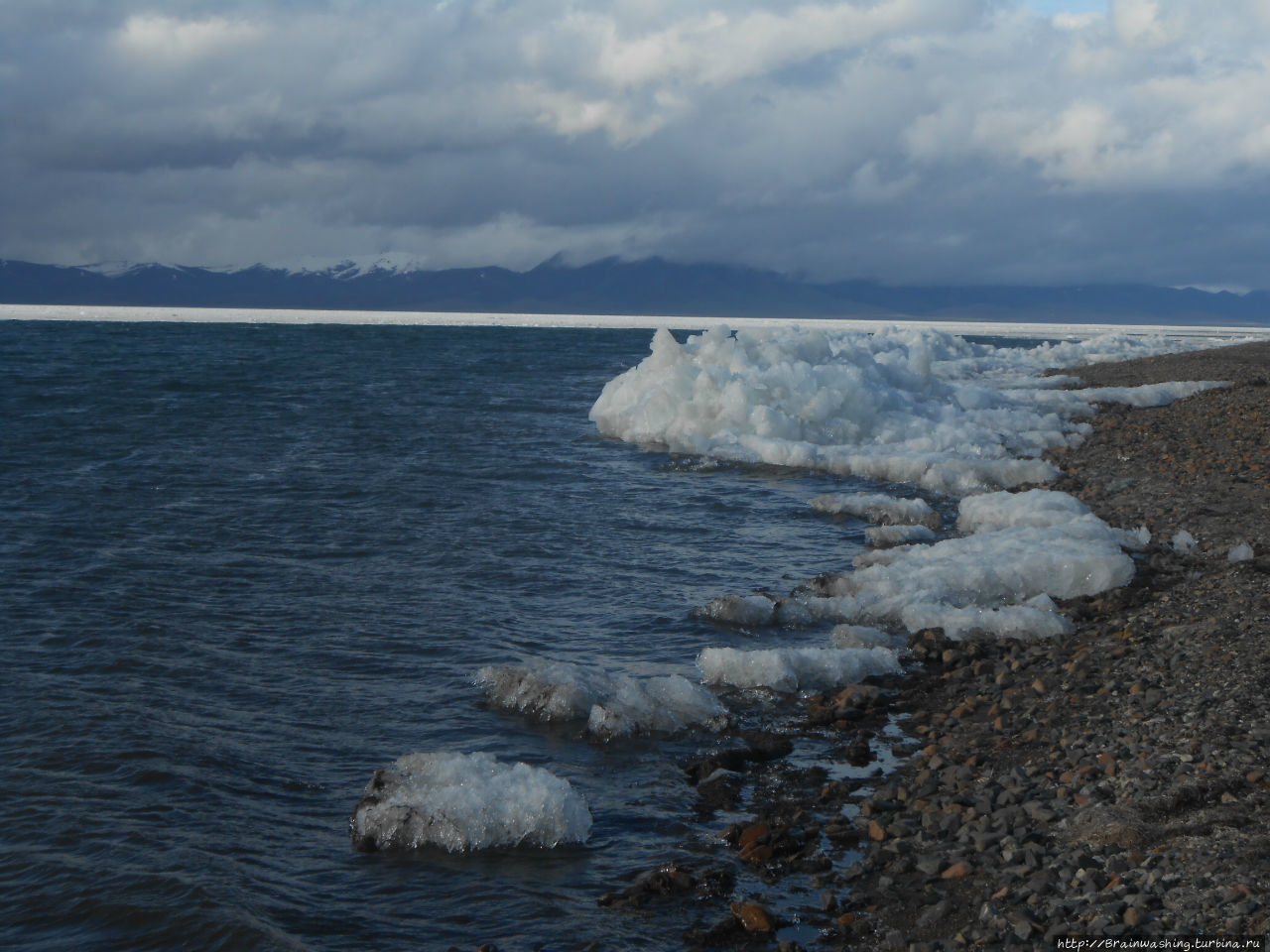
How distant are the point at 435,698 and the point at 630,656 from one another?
4.99ft

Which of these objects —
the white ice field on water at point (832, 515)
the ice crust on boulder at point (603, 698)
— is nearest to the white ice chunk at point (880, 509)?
the white ice field on water at point (832, 515)

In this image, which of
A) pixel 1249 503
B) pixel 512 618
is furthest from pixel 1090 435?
pixel 512 618

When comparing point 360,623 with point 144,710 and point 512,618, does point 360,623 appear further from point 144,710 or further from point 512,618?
point 144,710

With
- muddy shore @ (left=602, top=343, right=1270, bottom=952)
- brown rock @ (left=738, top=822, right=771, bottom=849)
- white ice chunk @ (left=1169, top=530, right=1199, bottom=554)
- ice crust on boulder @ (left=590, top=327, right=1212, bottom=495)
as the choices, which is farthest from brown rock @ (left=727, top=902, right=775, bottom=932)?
ice crust on boulder @ (left=590, top=327, right=1212, bottom=495)

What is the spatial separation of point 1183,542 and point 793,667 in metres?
4.44

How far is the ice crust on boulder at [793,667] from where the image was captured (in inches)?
276

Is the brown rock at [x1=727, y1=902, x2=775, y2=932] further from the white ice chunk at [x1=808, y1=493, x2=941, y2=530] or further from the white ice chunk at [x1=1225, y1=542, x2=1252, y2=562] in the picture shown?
the white ice chunk at [x1=808, y1=493, x2=941, y2=530]

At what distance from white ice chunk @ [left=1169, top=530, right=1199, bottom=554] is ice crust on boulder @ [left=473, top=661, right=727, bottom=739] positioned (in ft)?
16.3

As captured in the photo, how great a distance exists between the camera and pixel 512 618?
342 inches

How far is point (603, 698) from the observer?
6.67 metres

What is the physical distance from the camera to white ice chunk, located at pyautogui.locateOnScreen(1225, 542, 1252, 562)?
835 cm

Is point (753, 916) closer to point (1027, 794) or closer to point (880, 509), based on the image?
point (1027, 794)

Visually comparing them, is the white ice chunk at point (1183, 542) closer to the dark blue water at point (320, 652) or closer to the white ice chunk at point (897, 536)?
the white ice chunk at point (897, 536)

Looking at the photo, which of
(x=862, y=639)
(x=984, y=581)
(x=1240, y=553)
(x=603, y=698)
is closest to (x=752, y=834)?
(x=603, y=698)
